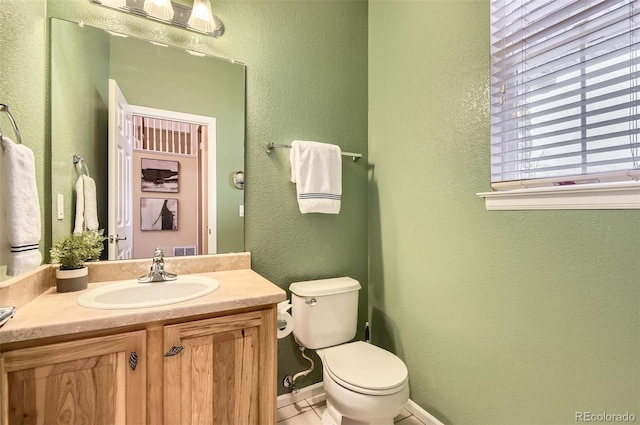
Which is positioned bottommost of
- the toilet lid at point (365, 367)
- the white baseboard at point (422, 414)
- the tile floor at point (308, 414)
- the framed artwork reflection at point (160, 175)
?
the tile floor at point (308, 414)

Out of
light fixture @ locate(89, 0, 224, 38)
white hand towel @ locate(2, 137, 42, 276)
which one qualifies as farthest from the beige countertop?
light fixture @ locate(89, 0, 224, 38)

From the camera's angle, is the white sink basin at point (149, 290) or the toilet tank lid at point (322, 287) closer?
the white sink basin at point (149, 290)

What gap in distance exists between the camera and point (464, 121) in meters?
1.40

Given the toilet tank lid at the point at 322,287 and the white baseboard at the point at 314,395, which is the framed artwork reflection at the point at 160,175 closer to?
the toilet tank lid at the point at 322,287

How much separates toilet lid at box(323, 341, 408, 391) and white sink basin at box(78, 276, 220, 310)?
0.70 m

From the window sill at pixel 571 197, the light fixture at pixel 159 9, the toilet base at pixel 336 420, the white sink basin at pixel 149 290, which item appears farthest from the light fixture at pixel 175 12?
the toilet base at pixel 336 420

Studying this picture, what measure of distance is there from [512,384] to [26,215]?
185 centimetres

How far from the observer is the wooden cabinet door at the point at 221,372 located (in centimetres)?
102

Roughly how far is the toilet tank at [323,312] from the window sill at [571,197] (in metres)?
0.91

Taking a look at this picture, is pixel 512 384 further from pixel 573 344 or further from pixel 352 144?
pixel 352 144

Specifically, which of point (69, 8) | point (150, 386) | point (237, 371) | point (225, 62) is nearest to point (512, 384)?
point (237, 371)

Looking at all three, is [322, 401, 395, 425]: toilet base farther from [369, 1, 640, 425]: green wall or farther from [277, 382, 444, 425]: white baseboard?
[369, 1, 640, 425]: green wall

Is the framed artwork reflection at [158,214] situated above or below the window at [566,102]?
below

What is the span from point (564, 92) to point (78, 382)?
6.34 feet
